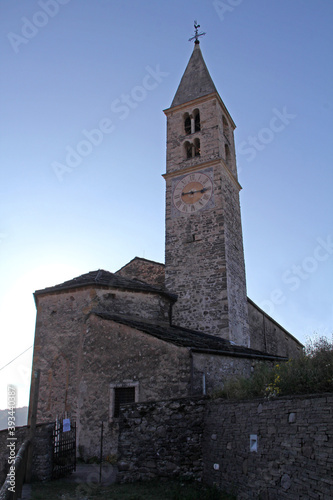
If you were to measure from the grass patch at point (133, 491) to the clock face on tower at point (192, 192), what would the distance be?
13.5 metres

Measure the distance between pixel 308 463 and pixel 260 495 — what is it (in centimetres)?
129

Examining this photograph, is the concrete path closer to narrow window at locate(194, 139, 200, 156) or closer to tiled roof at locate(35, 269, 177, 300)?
tiled roof at locate(35, 269, 177, 300)

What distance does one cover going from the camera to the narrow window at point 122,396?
12.1 metres

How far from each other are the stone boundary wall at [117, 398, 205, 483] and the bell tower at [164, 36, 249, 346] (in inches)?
325

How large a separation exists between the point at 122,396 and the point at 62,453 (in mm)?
2424

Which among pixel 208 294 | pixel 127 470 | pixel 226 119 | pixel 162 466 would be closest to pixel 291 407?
pixel 162 466

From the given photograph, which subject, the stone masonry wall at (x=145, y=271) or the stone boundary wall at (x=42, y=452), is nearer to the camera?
the stone boundary wall at (x=42, y=452)

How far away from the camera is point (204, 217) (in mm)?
19594

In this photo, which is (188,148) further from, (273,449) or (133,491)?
(273,449)

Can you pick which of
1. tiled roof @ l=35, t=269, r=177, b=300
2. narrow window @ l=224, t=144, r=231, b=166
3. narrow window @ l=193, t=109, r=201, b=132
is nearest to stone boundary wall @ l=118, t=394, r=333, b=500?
tiled roof @ l=35, t=269, r=177, b=300

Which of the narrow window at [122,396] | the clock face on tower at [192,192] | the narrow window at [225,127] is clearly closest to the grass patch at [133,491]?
the narrow window at [122,396]

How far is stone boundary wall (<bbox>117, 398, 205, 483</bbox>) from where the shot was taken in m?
8.63

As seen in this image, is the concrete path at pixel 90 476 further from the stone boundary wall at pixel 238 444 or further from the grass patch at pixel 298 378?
the grass patch at pixel 298 378

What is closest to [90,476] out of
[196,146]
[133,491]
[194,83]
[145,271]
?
[133,491]
